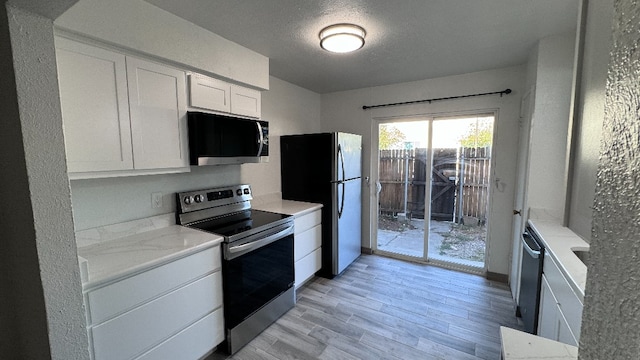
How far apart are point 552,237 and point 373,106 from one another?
8.02ft

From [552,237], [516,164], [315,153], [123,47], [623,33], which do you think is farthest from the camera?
[315,153]

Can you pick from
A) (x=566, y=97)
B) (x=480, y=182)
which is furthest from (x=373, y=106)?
(x=566, y=97)

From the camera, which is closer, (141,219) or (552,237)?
(552,237)

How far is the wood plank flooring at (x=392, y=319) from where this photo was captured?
2.02m

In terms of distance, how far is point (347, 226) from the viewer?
3.33 metres

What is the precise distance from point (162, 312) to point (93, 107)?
4.14ft

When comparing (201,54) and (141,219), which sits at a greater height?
(201,54)

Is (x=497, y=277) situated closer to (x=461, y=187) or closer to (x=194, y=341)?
(x=461, y=187)

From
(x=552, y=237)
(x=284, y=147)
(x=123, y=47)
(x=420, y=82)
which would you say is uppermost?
(x=420, y=82)

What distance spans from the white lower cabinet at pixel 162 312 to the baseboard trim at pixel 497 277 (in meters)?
2.95

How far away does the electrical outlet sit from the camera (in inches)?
80.1

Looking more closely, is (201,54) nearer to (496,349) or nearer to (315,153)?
(315,153)

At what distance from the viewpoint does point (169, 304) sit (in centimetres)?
160

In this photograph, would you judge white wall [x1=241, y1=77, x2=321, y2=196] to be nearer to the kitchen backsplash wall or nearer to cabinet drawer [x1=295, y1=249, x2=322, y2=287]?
the kitchen backsplash wall
